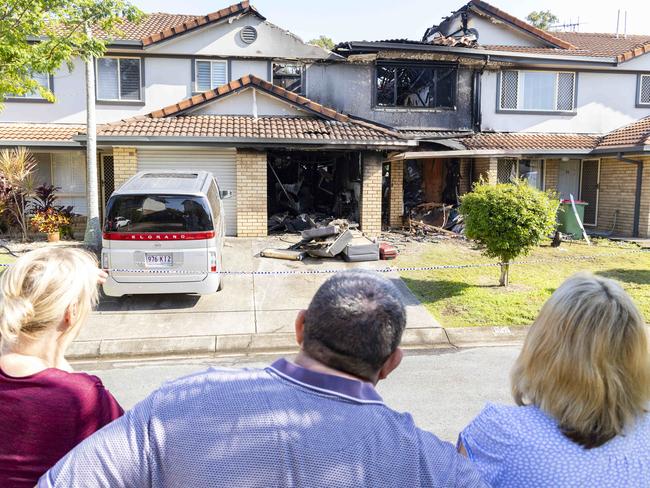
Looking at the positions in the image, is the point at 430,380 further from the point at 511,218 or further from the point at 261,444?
the point at 261,444

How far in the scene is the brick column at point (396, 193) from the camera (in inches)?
701

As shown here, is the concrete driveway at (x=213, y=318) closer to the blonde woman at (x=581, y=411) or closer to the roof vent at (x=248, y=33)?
the blonde woman at (x=581, y=411)

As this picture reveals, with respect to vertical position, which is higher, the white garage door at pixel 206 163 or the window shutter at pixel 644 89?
the window shutter at pixel 644 89

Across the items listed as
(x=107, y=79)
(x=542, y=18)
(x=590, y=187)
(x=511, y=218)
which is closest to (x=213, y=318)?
(x=511, y=218)

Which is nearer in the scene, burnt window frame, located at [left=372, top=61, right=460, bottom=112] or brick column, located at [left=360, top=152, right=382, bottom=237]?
brick column, located at [left=360, top=152, right=382, bottom=237]

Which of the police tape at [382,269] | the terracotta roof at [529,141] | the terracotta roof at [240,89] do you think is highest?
the terracotta roof at [240,89]

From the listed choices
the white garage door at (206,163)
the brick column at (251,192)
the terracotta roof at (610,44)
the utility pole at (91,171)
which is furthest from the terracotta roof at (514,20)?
the utility pole at (91,171)

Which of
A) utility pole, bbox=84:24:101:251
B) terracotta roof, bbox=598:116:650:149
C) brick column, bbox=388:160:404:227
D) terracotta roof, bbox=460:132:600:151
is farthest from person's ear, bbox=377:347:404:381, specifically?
terracotta roof, bbox=598:116:650:149

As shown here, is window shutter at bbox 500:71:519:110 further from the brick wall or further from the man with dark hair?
the man with dark hair

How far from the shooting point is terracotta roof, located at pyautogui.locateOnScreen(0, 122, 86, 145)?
1538 cm

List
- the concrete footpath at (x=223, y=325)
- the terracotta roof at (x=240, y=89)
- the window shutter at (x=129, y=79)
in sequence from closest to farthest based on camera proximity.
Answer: the concrete footpath at (x=223, y=325), the terracotta roof at (x=240, y=89), the window shutter at (x=129, y=79)

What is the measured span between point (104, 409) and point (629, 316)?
1.77m

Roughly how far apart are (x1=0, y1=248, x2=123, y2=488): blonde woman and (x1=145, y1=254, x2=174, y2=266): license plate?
648 cm

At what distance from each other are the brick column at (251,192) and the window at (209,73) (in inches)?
147
